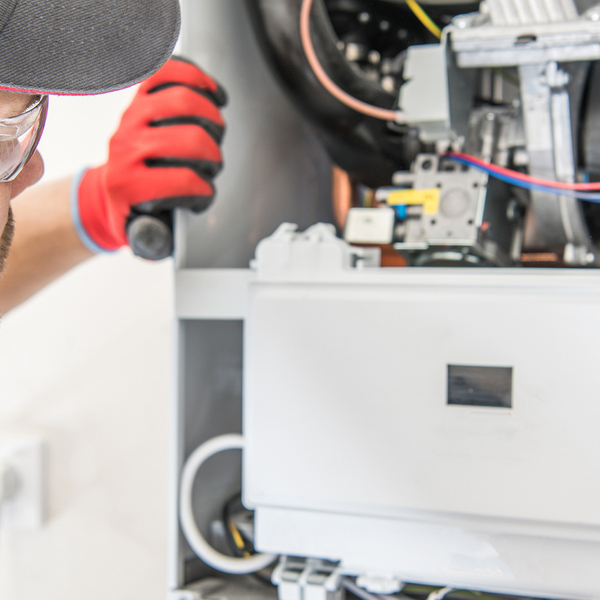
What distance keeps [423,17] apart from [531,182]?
301 mm

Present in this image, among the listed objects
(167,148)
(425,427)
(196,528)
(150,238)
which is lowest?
(196,528)

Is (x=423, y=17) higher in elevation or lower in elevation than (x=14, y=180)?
higher

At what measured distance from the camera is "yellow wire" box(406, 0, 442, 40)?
80cm

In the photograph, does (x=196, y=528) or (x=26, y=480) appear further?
(x=26, y=480)

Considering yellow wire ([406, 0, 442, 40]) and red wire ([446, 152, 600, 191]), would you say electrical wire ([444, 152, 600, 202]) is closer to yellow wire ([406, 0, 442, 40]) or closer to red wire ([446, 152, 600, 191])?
red wire ([446, 152, 600, 191])

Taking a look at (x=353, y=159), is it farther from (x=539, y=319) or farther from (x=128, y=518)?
(x=128, y=518)

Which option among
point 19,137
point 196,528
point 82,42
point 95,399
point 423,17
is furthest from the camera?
point 95,399

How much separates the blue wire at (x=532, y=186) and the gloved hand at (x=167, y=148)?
0.34 metres

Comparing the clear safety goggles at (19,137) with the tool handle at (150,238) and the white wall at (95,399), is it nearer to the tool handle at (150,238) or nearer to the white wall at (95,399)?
the tool handle at (150,238)

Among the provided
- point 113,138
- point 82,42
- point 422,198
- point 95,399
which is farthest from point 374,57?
point 95,399

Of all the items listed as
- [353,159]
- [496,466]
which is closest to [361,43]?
[353,159]

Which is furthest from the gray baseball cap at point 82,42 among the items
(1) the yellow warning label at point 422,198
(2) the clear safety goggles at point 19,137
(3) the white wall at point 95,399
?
(3) the white wall at point 95,399

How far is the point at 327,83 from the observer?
2.56 feet

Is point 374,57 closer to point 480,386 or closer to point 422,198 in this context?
point 422,198
